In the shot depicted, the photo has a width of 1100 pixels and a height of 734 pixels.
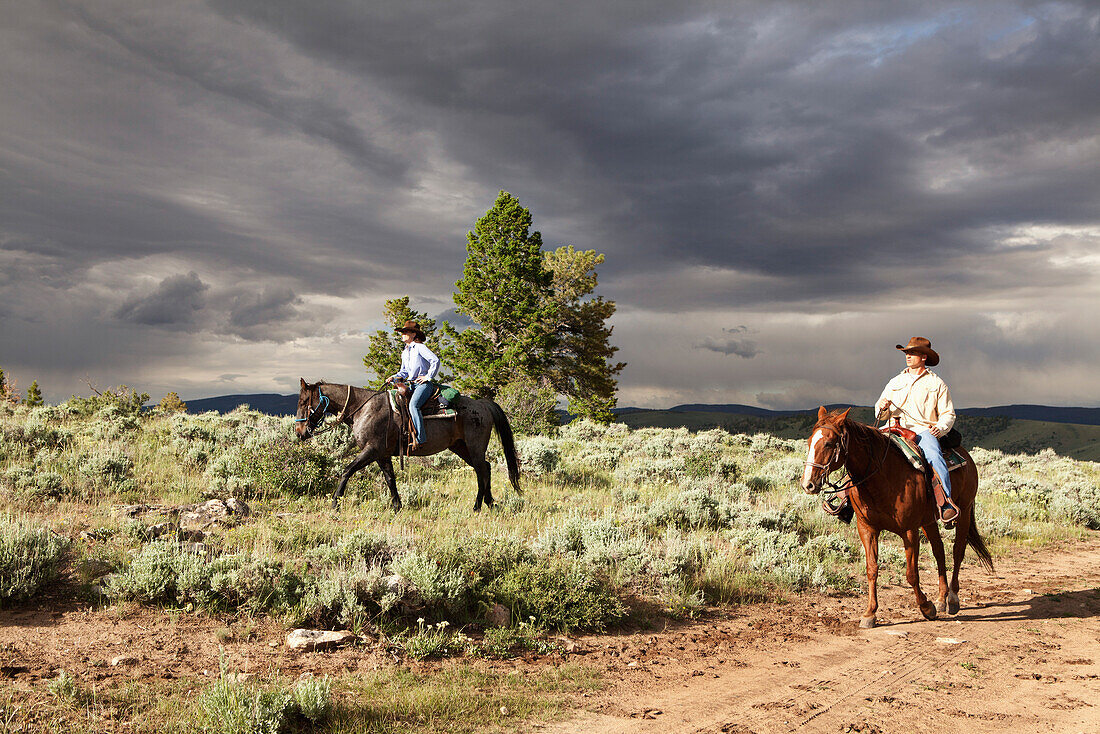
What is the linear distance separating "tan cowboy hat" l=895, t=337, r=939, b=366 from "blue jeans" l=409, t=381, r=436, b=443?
26.0ft

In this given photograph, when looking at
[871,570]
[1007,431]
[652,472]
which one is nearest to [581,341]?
[652,472]

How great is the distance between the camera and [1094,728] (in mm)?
4574

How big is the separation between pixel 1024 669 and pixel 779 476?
10.5 metres

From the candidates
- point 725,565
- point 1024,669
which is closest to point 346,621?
point 725,565

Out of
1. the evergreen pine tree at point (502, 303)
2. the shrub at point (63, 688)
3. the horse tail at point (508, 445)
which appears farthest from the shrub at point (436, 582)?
the evergreen pine tree at point (502, 303)

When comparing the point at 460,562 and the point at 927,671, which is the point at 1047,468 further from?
the point at 460,562

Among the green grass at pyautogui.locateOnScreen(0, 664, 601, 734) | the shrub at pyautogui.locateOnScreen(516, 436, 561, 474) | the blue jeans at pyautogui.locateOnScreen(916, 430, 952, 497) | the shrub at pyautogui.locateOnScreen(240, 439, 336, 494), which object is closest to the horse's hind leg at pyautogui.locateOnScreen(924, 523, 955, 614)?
the blue jeans at pyautogui.locateOnScreen(916, 430, 952, 497)

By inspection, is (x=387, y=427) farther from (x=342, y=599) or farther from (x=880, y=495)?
(x=880, y=495)

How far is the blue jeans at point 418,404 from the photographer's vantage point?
1122 cm

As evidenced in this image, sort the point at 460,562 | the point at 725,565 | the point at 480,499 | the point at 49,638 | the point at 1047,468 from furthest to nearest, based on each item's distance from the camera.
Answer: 1. the point at 1047,468
2. the point at 480,499
3. the point at 725,565
4. the point at 460,562
5. the point at 49,638

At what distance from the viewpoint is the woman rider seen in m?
11.2

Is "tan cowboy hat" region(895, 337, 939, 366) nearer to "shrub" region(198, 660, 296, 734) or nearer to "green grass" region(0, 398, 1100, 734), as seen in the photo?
"green grass" region(0, 398, 1100, 734)

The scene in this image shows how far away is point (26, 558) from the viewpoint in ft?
18.8

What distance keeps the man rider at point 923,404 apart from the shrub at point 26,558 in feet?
32.3
